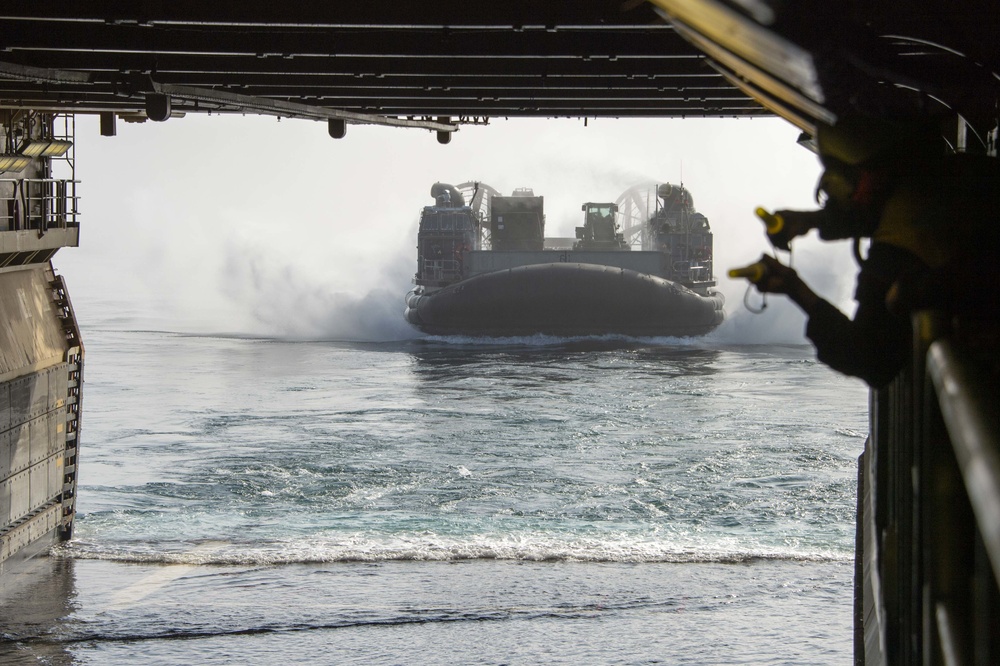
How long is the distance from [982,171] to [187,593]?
39.7 feet

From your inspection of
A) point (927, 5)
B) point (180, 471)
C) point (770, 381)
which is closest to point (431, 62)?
point (927, 5)

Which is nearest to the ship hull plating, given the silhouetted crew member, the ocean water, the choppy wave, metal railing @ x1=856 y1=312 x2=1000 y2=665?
the ocean water

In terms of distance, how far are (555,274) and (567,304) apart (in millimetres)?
1083

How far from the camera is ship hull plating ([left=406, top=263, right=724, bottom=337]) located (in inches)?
1502

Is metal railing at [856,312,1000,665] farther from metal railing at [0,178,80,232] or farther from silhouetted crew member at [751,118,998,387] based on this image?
metal railing at [0,178,80,232]

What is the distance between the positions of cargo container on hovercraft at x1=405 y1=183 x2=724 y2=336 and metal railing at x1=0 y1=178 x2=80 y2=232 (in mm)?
23045

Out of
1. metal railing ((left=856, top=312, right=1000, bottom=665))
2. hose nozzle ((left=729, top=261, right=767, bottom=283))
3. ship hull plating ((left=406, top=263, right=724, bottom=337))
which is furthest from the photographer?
ship hull plating ((left=406, top=263, right=724, bottom=337))

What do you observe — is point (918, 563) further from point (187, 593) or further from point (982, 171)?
point (187, 593)

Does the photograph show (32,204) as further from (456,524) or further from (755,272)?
(755,272)

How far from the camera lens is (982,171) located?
2.67m

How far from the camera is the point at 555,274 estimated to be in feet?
124

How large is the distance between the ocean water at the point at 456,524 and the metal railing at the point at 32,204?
427cm

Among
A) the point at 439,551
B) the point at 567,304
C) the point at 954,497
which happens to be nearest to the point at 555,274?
the point at 567,304

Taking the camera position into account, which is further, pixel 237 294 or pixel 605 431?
pixel 237 294
